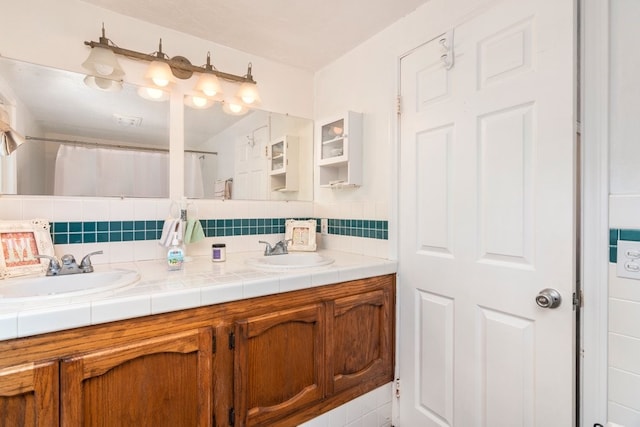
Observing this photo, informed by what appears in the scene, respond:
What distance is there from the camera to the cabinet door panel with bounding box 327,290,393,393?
1.45m

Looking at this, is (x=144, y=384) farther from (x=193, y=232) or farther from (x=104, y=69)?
(x=104, y=69)

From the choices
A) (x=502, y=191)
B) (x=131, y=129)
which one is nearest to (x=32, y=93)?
(x=131, y=129)

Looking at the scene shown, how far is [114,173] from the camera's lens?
1.61m

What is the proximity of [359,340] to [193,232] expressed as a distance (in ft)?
3.43

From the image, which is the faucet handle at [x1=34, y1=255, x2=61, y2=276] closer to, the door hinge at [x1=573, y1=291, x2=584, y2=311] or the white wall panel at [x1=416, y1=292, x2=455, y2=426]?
the white wall panel at [x1=416, y1=292, x2=455, y2=426]

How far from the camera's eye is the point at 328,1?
5.00 feet

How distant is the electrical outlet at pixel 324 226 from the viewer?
219 centimetres

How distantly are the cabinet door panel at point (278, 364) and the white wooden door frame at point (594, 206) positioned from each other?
0.96 metres

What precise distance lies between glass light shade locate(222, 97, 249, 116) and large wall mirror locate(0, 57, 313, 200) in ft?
0.12

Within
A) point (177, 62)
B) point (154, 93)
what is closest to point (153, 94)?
point (154, 93)

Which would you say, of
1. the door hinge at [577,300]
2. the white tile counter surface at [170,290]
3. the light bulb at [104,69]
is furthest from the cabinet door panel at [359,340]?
the light bulb at [104,69]

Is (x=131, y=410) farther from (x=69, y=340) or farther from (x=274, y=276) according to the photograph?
(x=274, y=276)

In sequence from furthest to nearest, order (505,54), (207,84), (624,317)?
(207,84) < (505,54) < (624,317)

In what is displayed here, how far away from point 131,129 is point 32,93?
1.33ft
